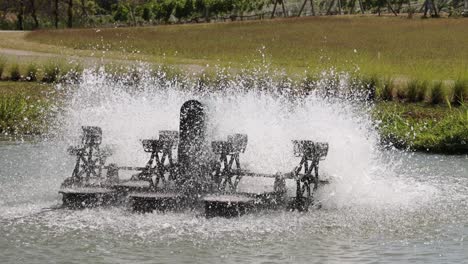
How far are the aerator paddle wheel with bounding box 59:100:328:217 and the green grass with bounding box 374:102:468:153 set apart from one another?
7759mm

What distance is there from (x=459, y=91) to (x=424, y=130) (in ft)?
20.7

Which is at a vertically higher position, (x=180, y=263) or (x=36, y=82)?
(x=36, y=82)

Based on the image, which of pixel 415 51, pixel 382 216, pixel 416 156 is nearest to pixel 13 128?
pixel 416 156

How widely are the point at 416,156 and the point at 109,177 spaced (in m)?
8.76

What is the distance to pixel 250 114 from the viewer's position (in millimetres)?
18797

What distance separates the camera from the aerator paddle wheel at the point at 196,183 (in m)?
14.0

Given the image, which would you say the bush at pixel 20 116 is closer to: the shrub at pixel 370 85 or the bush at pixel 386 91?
Result: the shrub at pixel 370 85

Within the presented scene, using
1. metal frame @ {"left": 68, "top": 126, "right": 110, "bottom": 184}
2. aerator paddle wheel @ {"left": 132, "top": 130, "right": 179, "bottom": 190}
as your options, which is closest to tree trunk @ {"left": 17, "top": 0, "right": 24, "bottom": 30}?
metal frame @ {"left": 68, "top": 126, "right": 110, "bottom": 184}

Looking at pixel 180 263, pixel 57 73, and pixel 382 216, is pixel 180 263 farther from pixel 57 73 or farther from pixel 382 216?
pixel 57 73

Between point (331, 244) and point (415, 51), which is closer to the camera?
point (331, 244)

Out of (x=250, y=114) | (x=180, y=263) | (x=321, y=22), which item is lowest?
(x=180, y=263)

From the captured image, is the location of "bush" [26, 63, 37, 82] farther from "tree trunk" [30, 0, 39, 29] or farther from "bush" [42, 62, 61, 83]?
"tree trunk" [30, 0, 39, 29]

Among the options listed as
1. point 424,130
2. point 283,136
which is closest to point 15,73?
point 424,130

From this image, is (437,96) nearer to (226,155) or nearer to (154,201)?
(226,155)
